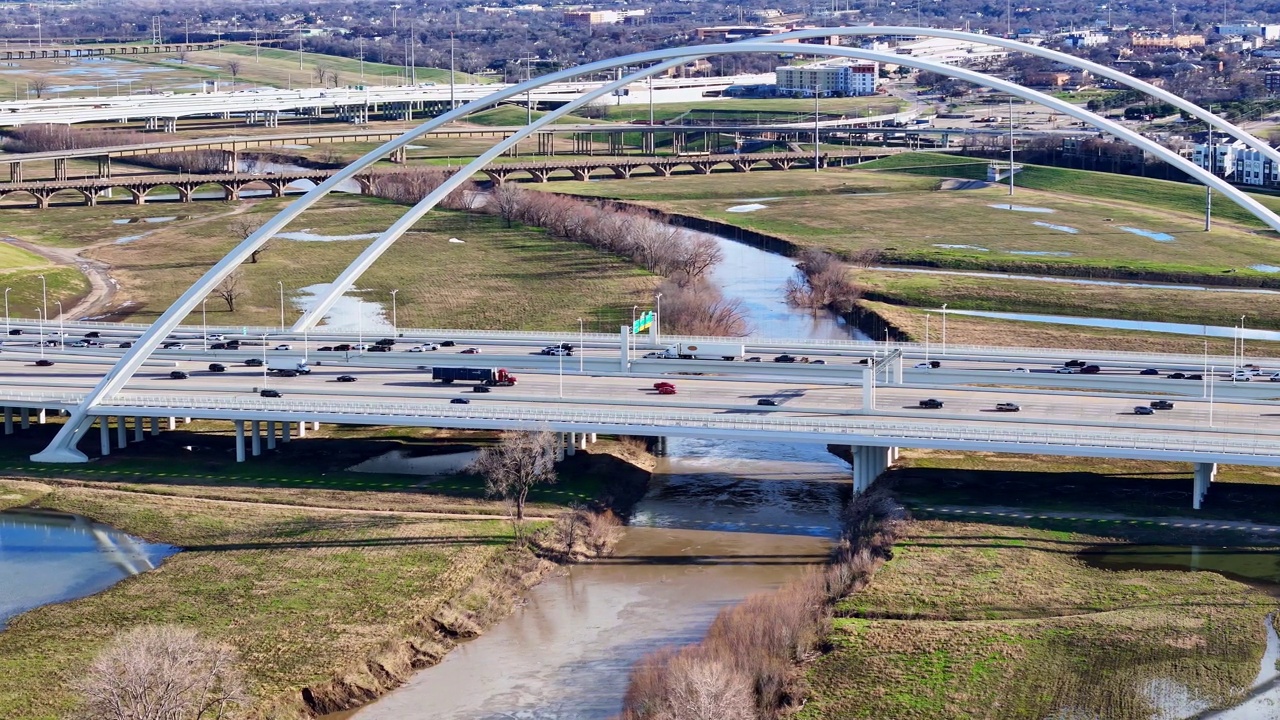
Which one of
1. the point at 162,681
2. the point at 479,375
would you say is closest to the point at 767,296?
the point at 479,375

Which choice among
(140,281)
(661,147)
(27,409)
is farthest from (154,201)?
(27,409)

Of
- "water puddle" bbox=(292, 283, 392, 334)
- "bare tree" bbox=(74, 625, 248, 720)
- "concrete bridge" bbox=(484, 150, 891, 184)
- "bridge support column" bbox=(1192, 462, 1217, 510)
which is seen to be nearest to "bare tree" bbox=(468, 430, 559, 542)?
"bare tree" bbox=(74, 625, 248, 720)

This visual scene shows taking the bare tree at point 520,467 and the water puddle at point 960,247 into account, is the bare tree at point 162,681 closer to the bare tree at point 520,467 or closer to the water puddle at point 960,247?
the bare tree at point 520,467

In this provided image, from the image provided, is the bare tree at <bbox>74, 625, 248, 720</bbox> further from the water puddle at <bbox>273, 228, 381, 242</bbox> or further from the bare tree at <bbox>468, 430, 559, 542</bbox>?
the water puddle at <bbox>273, 228, 381, 242</bbox>

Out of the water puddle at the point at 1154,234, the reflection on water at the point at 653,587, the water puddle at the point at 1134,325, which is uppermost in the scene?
the water puddle at the point at 1154,234

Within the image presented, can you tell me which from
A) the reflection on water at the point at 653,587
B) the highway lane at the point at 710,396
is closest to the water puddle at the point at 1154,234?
the highway lane at the point at 710,396

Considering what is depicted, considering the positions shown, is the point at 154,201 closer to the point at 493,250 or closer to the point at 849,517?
the point at 493,250
